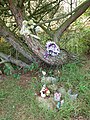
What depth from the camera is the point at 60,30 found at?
2873 mm

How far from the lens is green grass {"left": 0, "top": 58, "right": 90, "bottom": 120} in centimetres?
221

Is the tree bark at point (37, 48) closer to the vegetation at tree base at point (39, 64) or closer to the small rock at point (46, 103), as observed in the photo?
the vegetation at tree base at point (39, 64)

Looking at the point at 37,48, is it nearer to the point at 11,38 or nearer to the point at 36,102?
the point at 11,38

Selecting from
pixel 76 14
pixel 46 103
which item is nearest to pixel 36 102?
pixel 46 103

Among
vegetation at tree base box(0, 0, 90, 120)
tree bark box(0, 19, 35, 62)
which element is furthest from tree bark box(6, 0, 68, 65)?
tree bark box(0, 19, 35, 62)

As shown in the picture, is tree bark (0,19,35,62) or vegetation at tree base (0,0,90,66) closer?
vegetation at tree base (0,0,90,66)

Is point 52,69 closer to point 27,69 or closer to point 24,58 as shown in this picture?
point 27,69

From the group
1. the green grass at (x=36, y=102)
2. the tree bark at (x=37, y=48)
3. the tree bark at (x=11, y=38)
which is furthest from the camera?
the tree bark at (x=11, y=38)

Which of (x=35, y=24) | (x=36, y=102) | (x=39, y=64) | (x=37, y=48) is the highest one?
(x=35, y=24)

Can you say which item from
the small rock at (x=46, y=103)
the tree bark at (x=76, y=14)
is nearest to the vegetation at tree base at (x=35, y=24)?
the tree bark at (x=76, y=14)

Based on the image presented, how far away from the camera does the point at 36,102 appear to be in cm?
236

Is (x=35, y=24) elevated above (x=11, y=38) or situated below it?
above

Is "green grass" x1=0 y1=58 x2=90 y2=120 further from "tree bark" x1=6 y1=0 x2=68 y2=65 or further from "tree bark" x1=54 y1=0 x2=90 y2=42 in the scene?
"tree bark" x1=54 y1=0 x2=90 y2=42

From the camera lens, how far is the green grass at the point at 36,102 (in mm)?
2215
